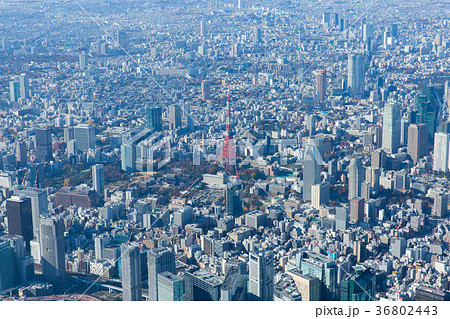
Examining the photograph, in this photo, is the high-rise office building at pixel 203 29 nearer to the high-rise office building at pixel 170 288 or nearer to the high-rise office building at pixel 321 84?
the high-rise office building at pixel 321 84

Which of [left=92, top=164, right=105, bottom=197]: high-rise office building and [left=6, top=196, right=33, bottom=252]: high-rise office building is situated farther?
[left=92, top=164, right=105, bottom=197]: high-rise office building

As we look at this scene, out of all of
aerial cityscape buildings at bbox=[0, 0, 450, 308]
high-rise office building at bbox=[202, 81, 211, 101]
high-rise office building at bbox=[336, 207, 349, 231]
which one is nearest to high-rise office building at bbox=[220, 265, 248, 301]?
aerial cityscape buildings at bbox=[0, 0, 450, 308]

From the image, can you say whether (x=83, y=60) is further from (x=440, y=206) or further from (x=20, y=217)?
(x=440, y=206)

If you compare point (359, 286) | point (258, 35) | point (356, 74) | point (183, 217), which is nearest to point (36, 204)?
point (183, 217)

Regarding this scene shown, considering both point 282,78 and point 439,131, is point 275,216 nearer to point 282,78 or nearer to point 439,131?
point 439,131

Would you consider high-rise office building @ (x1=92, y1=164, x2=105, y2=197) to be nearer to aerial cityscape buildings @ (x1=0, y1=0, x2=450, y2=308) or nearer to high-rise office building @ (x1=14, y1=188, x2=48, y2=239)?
aerial cityscape buildings @ (x1=0, y1=0, x2=450, y2=308)

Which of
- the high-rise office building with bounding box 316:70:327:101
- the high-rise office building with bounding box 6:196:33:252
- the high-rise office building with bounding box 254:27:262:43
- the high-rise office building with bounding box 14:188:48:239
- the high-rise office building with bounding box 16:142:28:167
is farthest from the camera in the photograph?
the high-rise office building with bounding box 254:27:262:43
